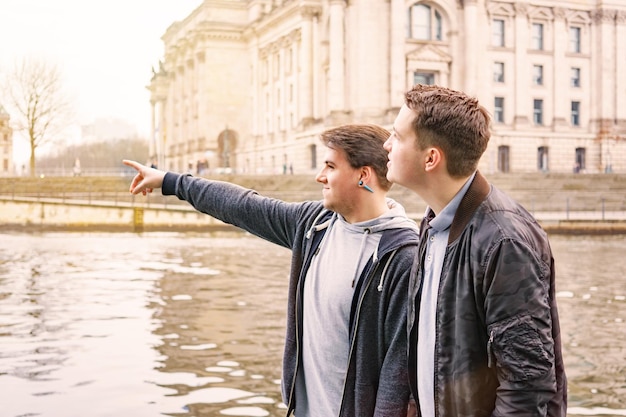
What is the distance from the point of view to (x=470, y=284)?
9.50 ft

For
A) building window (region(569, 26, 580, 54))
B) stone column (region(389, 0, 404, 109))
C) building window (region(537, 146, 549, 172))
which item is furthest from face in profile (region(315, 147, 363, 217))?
building window (region(569, 26, 580, 54))

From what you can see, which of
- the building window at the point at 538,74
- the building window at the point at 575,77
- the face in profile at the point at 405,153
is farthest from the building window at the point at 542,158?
the face in profile at the point at 405,153

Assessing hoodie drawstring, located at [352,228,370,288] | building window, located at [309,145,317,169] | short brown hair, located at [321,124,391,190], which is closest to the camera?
hoodie drawstring, located at [352,228,370,288]

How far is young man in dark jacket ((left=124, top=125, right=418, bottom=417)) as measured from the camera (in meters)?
3.57

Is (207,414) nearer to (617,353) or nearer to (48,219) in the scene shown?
(617,353)

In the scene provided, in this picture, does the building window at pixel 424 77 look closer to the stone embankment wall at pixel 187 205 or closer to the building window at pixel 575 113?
the building window at pixel 575 113

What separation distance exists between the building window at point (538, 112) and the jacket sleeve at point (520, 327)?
66601 millimetres

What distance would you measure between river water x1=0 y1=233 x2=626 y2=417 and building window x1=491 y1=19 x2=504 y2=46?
46955 millimetres

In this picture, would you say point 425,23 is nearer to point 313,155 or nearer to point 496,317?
point 313,155

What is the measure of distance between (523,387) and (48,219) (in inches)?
1343

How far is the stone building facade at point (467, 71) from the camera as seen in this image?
6209cm

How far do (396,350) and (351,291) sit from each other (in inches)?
12.3

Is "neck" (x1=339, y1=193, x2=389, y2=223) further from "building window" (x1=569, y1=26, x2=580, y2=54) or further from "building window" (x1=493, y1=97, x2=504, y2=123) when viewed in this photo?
"building window" (x1=569, y1=26, x2=580, y2=54)

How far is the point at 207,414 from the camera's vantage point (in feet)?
23.3
